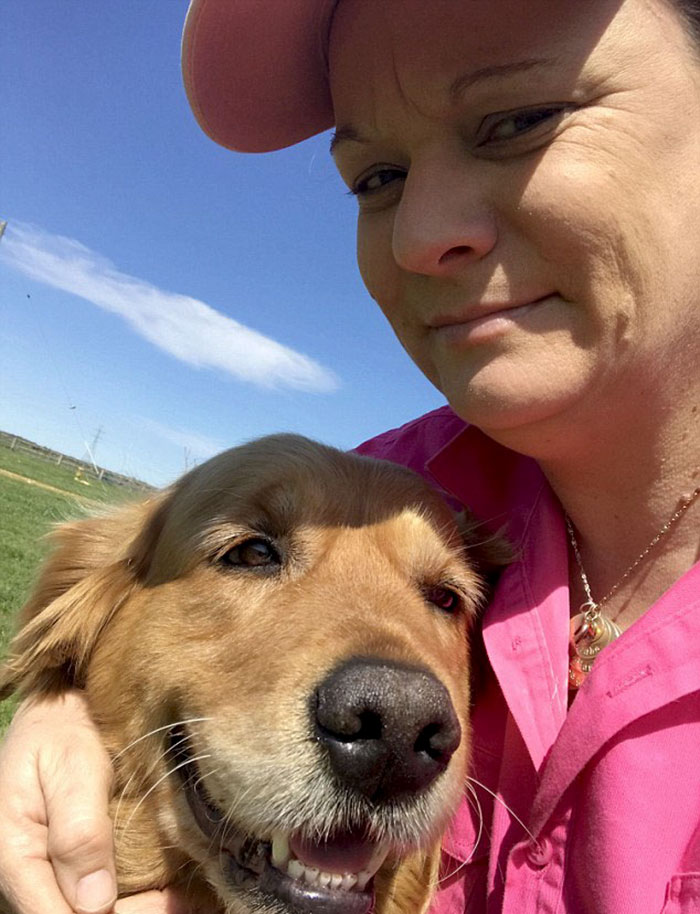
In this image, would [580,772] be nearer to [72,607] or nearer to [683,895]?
[683,895]

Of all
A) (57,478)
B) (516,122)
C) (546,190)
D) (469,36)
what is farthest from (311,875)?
(57,478)

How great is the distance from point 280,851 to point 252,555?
3.48ft

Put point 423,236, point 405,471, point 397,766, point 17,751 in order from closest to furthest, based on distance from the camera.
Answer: point 397,766, point 423,236, point 17,751, point 405,471

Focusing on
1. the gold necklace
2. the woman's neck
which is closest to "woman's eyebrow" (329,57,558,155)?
the woman's neck

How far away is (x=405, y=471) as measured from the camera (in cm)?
364

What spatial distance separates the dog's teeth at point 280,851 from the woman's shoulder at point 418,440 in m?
1.71

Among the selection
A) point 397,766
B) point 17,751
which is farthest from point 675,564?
point 17,751

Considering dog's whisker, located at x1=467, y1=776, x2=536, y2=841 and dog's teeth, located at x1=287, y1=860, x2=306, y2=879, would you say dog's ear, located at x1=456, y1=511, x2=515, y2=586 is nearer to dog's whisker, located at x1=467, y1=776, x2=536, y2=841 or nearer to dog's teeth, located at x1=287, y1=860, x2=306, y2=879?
dog's whisker, located at x1=467, y1=776, x2=536, y2=841

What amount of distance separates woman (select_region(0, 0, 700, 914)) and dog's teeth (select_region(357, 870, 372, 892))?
0.37 meters

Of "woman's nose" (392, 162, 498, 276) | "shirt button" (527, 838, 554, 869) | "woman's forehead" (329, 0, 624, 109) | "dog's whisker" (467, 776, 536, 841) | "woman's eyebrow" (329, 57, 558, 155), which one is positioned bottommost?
"shirt button" (527, 838, 554, 869)

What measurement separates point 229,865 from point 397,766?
0.77 metres

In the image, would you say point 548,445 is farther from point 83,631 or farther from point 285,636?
point 83,631

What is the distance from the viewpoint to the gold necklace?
258 cm

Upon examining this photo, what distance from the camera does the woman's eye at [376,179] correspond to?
2874 mm
